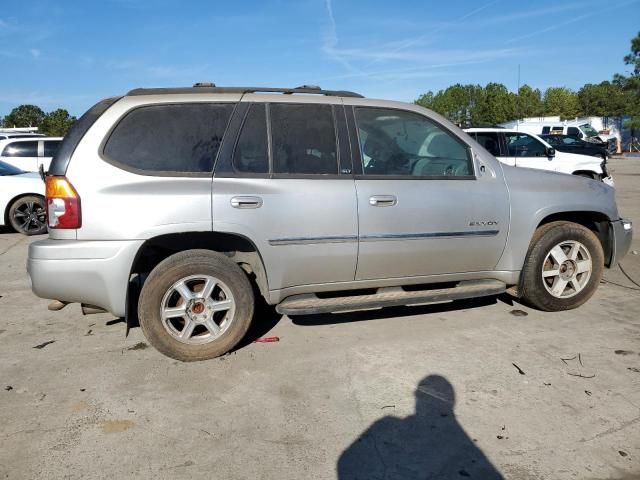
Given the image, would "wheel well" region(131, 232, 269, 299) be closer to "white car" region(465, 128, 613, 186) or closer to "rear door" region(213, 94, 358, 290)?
"rear door" region(213, 94, 358, 290)

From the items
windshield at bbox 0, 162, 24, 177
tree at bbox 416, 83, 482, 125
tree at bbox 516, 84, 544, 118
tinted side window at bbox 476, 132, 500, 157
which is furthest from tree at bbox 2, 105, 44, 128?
tinted side window at bbox 476, 132, 500, 157

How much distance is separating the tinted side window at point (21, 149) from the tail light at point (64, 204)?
10.2 m

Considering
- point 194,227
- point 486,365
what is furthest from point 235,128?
point 486,365

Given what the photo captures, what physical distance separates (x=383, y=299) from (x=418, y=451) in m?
1.46

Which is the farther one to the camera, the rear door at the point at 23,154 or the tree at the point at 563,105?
the tree at the point at 563,105

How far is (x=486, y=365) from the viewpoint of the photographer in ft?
12.1

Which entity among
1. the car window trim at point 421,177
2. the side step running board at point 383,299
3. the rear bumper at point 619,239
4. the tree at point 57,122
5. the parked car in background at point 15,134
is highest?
the tree at point 57,122

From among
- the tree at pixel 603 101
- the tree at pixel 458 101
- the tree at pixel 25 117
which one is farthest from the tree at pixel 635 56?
the tree at pixel 25 117

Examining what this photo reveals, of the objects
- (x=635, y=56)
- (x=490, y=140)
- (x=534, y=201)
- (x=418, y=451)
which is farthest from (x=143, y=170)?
(x=635, y=56)

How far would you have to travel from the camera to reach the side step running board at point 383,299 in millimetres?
3834

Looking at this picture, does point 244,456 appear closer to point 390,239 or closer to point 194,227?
point 194,227

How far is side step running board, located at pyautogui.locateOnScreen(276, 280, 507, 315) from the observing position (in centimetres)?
383

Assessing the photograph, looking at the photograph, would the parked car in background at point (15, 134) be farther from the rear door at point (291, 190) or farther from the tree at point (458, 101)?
the tree at point (458, 101)

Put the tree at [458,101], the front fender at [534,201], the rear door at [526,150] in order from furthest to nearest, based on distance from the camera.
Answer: the tree at [458,101] < the rear door at [526,150] < the front fender at [534,201]
